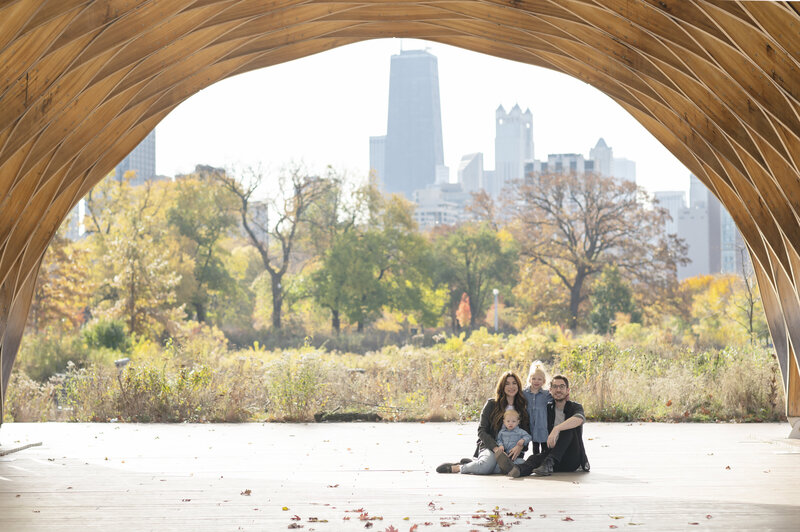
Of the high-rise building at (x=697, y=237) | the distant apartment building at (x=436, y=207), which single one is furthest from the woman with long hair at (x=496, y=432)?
the distant apartment building at (x=436, y=207)

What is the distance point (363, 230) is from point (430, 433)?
2880 centimetres

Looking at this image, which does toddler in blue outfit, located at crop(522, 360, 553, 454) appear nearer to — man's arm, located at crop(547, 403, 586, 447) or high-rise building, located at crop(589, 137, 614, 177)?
man's arm, located at crop(547, 403, 586, 447)

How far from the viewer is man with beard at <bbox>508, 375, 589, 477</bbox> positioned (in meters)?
7.79

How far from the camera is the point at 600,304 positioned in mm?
33188

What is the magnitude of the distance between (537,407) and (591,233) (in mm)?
30421

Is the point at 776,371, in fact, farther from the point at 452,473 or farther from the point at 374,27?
the point at 374,27

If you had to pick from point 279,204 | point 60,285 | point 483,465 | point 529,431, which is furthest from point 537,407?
point 279,204

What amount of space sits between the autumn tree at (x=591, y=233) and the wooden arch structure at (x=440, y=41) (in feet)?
85.1

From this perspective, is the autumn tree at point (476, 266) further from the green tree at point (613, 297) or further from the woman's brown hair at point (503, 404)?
the woman's brown hair at point (503, 404)

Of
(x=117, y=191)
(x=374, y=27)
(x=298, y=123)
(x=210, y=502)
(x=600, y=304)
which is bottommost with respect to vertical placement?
(x=210, y=502)

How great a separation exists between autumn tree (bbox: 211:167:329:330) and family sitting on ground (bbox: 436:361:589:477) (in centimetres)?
2901

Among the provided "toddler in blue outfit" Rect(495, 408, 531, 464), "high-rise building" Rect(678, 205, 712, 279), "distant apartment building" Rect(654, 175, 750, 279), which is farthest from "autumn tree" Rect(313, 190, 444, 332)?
"high-rise building" Rect(678, 205, 712, 279)

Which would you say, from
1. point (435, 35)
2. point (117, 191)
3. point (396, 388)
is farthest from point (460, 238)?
point (435, 35)

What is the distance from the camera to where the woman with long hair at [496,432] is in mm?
7789
